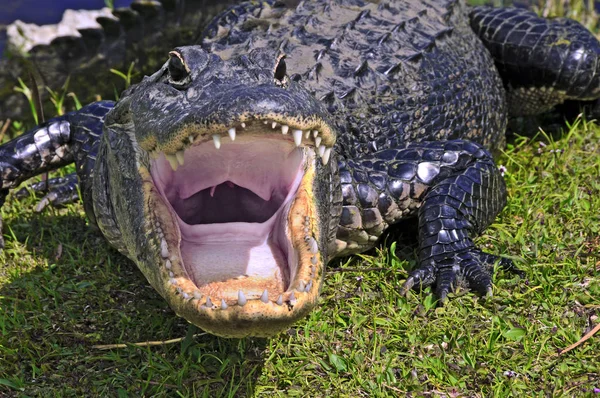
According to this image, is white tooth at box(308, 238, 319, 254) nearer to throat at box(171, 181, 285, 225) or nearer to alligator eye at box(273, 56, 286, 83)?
throat at box(171, 181, 285, 225)

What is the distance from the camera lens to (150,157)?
3.06m

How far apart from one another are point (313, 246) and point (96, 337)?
119 centimetres

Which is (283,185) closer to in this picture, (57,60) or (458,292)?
(458,292)

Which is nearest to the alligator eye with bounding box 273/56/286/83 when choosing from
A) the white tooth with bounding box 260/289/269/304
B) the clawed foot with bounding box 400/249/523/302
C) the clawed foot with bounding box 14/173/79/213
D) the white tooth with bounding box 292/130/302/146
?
the white tooth with bounding box 292/130/302/146

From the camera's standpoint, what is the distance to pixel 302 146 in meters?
3.06

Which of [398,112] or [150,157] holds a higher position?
[150,157]

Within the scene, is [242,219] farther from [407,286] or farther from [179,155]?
[407,286]

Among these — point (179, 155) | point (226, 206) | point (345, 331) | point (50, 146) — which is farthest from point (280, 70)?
point (50, 146)

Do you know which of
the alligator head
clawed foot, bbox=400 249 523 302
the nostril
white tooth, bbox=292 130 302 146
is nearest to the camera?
the alligator head

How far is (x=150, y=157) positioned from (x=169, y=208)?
21cm

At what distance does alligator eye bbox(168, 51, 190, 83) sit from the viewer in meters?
3.03

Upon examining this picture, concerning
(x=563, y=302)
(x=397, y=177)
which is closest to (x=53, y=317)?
(x=397, y=177)

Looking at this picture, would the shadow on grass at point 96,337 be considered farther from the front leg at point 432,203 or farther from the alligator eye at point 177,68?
the alligator eye at point 177,68

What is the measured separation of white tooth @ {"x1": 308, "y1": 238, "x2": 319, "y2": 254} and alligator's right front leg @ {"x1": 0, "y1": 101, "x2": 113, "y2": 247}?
1700 mm
